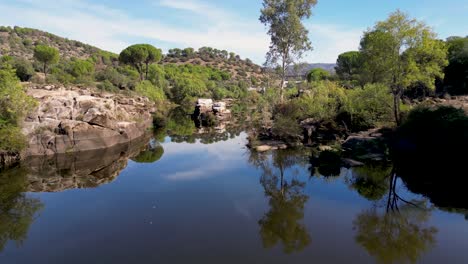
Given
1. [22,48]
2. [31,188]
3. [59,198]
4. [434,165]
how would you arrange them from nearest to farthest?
[59,198] < [31,188] < [434,165] < [22,48]

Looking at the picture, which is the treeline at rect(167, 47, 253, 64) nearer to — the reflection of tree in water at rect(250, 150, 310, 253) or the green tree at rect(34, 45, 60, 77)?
the green tree at rect(34, 45, 60, 77)

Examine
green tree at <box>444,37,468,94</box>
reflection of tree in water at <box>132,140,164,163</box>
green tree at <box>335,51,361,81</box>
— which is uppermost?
green tree at <box>335,51,361,81</box>

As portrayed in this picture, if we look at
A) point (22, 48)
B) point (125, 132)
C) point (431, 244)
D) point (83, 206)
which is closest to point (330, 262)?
point (431, 244)

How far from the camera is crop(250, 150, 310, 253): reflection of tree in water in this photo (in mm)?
11742

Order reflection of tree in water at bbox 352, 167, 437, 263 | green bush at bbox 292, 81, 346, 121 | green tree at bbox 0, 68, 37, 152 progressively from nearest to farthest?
1. reflection of tree in water at bbox 352, 167, 437, 263
2. green tree at bbox 0, 68, 37, 152
3. green bush at bbox 292, 81, 346, 121

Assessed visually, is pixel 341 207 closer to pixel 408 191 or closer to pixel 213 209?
pixel 408 191

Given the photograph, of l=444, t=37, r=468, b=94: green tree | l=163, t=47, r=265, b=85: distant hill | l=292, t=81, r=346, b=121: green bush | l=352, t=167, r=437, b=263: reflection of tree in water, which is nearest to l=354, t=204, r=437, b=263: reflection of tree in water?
l=352, t=167, r=437, b=263: reflection of tree in water

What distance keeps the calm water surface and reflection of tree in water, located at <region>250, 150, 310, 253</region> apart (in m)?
0.05

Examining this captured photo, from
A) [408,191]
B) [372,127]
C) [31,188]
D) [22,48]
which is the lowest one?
[31,188]

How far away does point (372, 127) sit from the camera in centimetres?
3045

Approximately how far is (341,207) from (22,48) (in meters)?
101

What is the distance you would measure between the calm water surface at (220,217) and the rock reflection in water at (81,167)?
13 centimetres

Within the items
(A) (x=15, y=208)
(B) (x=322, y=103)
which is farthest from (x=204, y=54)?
(A) (x=15, y=208)

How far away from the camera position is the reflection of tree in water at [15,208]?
40.8 feet
